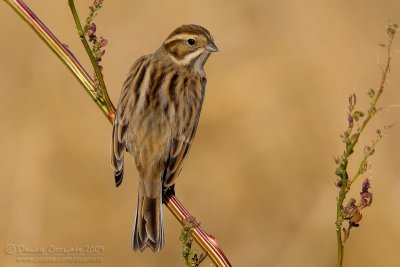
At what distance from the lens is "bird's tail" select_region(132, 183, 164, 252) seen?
4.40 meters

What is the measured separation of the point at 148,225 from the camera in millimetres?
4473

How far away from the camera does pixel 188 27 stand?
507cm

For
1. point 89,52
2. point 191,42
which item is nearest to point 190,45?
point 191,42

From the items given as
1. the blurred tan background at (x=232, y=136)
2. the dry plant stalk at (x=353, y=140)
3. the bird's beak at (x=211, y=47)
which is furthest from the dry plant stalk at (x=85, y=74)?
the blurred tan background at (x=232, y=136)

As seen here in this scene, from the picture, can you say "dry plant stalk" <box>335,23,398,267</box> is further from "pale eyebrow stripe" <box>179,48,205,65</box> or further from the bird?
"pale eyebrow stripe" <box>179,48,205,65</box>

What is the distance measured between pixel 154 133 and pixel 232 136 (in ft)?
16.6

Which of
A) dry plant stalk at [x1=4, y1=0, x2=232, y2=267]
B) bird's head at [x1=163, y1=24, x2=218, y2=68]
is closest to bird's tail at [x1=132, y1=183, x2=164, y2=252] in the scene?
dry plant stalk at [x1=4, y1=0, x2=232, y2=267]

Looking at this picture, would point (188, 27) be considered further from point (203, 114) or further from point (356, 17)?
point (356, 17)

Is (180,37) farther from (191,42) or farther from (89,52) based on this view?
(89,52)

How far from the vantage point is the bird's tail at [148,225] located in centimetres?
440

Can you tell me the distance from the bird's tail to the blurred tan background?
3.40 meters

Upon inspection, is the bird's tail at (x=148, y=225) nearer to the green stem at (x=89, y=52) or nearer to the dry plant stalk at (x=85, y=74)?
the dry plant stalk at (x=85, y=74)

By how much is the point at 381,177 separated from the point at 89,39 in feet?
19.1

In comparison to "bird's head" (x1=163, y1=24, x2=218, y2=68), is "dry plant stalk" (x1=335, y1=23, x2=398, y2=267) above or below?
below
